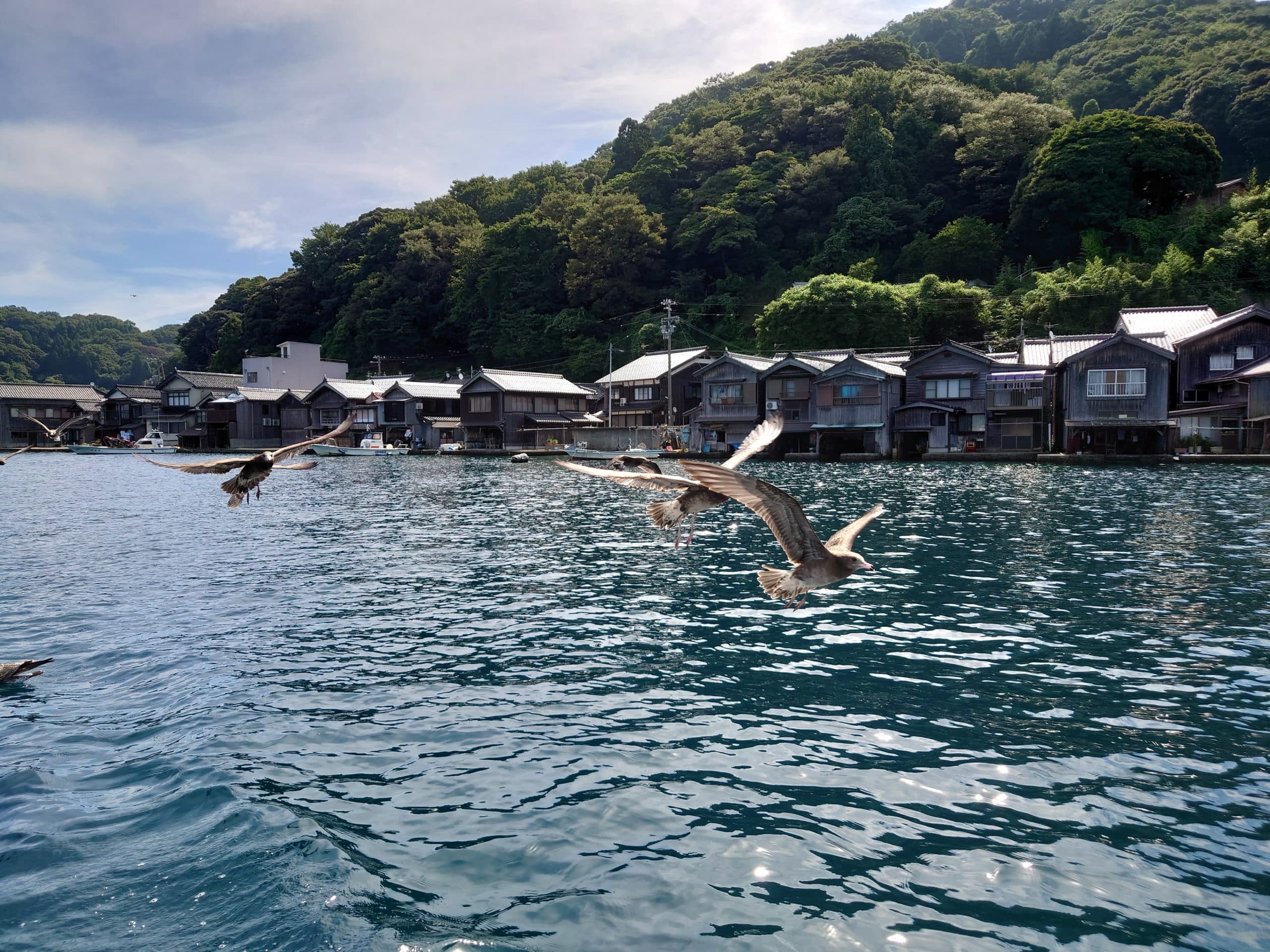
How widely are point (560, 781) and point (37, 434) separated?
108 m

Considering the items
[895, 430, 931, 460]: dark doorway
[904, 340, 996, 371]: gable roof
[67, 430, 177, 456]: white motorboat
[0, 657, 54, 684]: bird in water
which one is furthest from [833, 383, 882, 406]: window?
[67, 430, 177, 456]: white motorboat

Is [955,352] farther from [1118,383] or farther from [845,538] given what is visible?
[845,538]

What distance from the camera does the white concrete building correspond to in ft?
325

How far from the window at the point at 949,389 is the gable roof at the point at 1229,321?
13.1 meters

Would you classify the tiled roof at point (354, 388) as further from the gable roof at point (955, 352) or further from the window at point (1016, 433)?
the window at point (1016, 433)

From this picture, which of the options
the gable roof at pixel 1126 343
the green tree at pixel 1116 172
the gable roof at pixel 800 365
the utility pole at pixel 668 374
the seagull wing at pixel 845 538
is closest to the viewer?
the seagull wing at pixel 845 538

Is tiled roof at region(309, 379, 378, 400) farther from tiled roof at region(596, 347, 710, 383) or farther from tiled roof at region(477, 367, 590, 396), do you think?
tiled roof at region(596, 347, 710, 383)

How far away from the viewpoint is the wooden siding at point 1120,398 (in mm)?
50500

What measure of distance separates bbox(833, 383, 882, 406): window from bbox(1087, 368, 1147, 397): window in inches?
544

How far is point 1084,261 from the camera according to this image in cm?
7325

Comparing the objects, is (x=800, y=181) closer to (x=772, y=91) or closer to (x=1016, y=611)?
(x=772, y=91)

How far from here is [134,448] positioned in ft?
292

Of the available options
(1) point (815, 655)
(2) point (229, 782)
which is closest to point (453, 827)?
(2) point (229, 782)

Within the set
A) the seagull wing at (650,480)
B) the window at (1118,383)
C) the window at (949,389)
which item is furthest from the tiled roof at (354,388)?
the seagull wing at (650,480)
